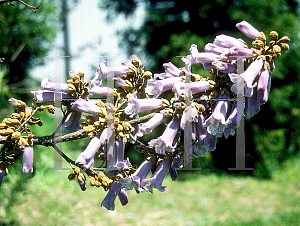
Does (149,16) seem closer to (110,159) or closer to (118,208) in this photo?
(118,208)

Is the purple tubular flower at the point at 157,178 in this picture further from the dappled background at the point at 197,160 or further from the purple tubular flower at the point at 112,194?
the dappled background at the point at 197,160

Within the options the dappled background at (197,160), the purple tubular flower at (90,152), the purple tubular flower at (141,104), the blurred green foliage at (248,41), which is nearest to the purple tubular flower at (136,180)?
the purple tubular flower at (90,152)

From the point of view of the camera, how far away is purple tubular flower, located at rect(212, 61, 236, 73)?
48.0 inches

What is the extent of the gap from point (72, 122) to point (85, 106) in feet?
0.72

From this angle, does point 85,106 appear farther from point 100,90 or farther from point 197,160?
point 197,160

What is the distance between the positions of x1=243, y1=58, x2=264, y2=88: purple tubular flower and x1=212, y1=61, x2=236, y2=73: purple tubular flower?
0.23ft

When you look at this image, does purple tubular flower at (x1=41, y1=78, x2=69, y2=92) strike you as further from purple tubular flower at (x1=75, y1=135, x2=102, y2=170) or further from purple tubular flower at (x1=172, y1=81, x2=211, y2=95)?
purple tubular flower at (x1=172, y1=81, x2=211, y2=95)

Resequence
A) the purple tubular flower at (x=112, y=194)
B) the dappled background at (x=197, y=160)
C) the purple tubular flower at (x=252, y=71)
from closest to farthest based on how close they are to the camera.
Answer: the purple tubular flower at (x=252, y=71) → the purple tubular flower at (x=112, y=194) → the dappled background at (x=197, y=160)

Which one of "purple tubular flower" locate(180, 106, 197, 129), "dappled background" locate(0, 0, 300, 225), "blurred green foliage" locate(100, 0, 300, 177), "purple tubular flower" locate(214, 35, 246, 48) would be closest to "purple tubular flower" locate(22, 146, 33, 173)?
"purple tubular flower" locate(180, 106, 197, 129)

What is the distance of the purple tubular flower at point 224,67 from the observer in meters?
1.22

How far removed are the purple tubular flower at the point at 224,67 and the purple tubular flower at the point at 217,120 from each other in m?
0.13

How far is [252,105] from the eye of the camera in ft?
4.13

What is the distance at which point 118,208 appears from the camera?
22.6 feet

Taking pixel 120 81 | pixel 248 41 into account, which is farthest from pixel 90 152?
pixel 248 41
